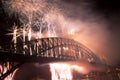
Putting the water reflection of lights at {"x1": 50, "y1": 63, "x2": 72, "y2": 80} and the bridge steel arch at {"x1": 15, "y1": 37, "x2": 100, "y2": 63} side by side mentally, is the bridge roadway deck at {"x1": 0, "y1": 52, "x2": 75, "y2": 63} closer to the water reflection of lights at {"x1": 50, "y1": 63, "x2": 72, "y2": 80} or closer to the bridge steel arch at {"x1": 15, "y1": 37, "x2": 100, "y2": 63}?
the bridge steel arch at {"x1": 15, "y1": 37, "x2": 100, "y2": 63}

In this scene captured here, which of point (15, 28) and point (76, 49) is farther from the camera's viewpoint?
point (76, 49)

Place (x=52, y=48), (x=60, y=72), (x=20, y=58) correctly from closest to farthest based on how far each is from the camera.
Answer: (x=20, y=58)
(x=52, y=48)
(x=60, y=72)

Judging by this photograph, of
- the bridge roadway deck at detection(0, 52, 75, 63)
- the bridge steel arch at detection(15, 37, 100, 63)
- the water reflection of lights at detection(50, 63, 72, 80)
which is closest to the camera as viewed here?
the bridge roadway deck at detection(0, 52, 75, 63)

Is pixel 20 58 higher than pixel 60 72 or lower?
higher

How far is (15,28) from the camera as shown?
123 feet

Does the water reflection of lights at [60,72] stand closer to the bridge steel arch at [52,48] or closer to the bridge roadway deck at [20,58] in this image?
the bridge steel arch at [52,48]

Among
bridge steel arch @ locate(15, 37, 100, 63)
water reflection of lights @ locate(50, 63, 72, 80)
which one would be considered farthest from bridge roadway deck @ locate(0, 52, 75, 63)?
water reflection of lights @ locate(50, 63, 72, 80)

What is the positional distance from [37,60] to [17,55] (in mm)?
3547

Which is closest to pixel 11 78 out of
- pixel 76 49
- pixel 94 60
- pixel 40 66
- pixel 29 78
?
pixel 29 78

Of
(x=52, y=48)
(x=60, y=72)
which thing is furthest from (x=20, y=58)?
(x=60, y=72)

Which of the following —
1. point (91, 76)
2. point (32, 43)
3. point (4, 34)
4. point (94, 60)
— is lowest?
point (91, 76)

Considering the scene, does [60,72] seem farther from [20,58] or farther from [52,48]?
[20,58]

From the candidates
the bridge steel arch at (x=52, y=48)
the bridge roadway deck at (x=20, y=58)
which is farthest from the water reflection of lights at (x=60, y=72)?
the bridge roadway deck at (x=20, y=58)

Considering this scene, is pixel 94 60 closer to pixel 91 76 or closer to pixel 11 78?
pixel 91 76
